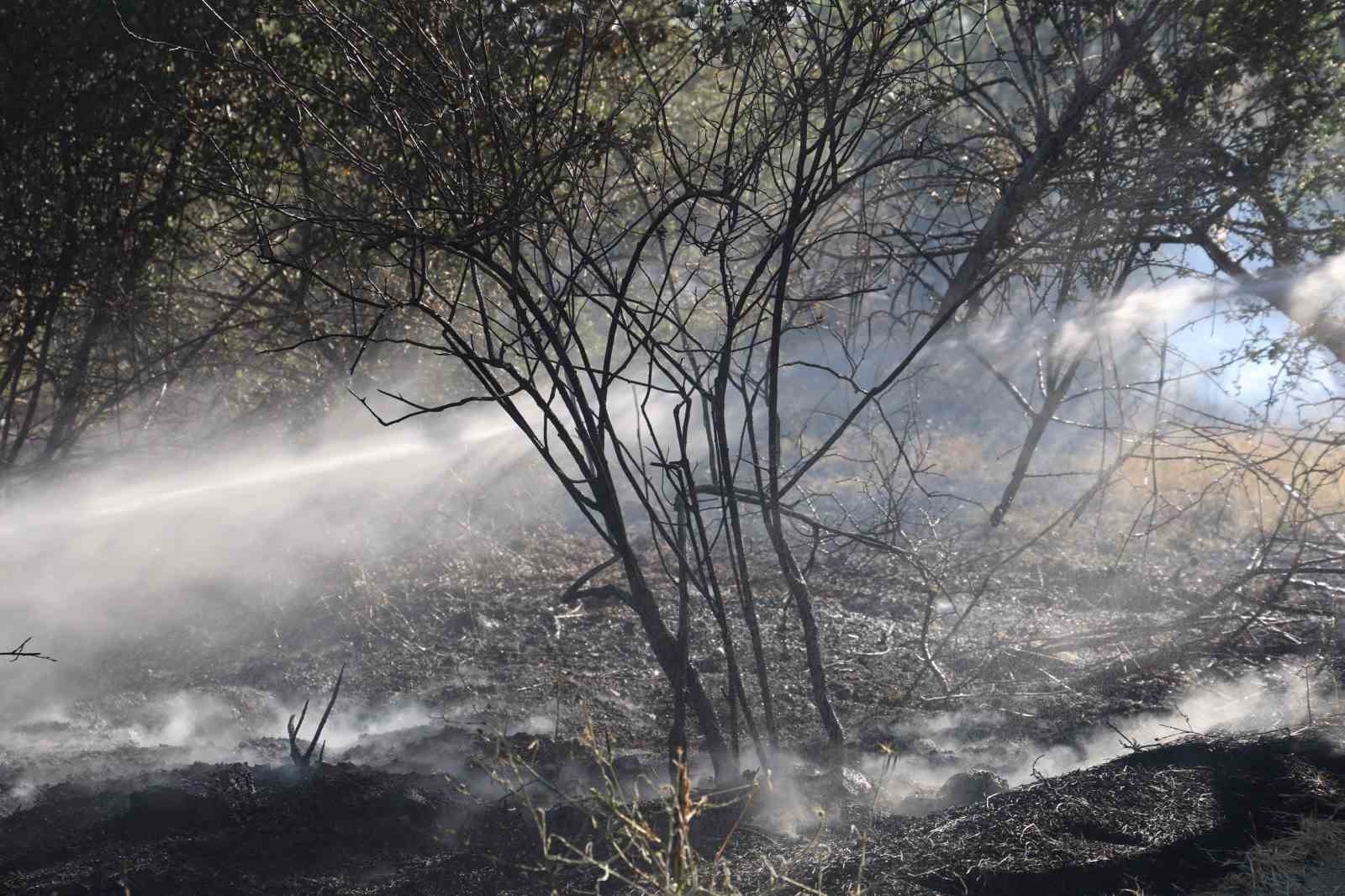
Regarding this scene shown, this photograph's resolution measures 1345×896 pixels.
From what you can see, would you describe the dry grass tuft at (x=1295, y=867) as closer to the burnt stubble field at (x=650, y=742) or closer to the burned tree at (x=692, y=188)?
the burnt stubble field at (x=650, y=742)

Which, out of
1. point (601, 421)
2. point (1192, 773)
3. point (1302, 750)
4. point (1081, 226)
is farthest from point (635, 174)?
point (1302, 750)

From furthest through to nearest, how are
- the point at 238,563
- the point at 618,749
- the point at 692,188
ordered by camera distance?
the point at 238,563, the point at 618,749, the point at 692,188

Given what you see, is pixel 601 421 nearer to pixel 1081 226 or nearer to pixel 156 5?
pixel 1081 226

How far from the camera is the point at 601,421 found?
381 centimetres

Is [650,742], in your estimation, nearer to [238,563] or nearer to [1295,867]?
[1295,867]

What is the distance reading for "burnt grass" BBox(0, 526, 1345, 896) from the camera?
3.55 metres

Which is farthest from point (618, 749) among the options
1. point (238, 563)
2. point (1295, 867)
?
point (238, 563)

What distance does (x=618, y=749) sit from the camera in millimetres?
5461

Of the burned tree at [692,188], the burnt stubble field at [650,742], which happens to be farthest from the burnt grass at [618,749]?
the burned tree at [692,188]

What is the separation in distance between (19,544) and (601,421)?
6.95m

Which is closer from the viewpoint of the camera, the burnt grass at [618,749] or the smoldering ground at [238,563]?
the burnt grass at [618,749]

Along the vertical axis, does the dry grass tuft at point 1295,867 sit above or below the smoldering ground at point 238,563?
below

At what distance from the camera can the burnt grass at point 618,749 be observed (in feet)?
11.6

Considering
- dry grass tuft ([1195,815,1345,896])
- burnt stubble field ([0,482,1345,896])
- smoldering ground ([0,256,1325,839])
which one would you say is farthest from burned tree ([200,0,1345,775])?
dry grass tuft ([1195,815,1345,896])
